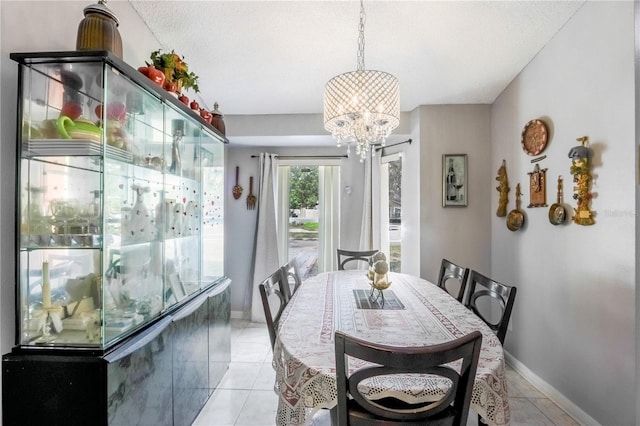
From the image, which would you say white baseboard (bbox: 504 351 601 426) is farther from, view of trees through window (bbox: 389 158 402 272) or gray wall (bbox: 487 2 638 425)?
view of trees through window (bbox: 389 158 402 272)

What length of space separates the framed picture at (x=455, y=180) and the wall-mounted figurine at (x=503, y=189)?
0.33 m

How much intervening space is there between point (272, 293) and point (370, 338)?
0.74m

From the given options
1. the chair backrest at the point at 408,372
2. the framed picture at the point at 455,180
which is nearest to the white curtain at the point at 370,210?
the framed picture at the point at 455,180

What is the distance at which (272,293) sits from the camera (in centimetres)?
193

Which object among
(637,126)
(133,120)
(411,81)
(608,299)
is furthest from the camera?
(411,81)

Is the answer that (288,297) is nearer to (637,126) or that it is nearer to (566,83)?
(637,126)

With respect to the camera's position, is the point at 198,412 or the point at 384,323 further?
the point at 198,412

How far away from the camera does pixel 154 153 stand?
6.00ft

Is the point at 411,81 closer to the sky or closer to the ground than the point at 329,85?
closer to the sky

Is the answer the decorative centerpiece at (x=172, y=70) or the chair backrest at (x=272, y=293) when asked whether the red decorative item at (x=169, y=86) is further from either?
the chair backrest at (x=272, y=293)

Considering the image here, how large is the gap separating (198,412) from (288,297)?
94 centimetres

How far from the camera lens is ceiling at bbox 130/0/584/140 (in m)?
2.00

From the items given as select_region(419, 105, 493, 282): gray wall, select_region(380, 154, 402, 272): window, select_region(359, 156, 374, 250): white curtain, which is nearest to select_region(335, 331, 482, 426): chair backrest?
select_region(419, 105, 493, 282): gray wall

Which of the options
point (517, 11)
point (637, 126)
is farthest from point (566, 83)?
point (637, 126)
